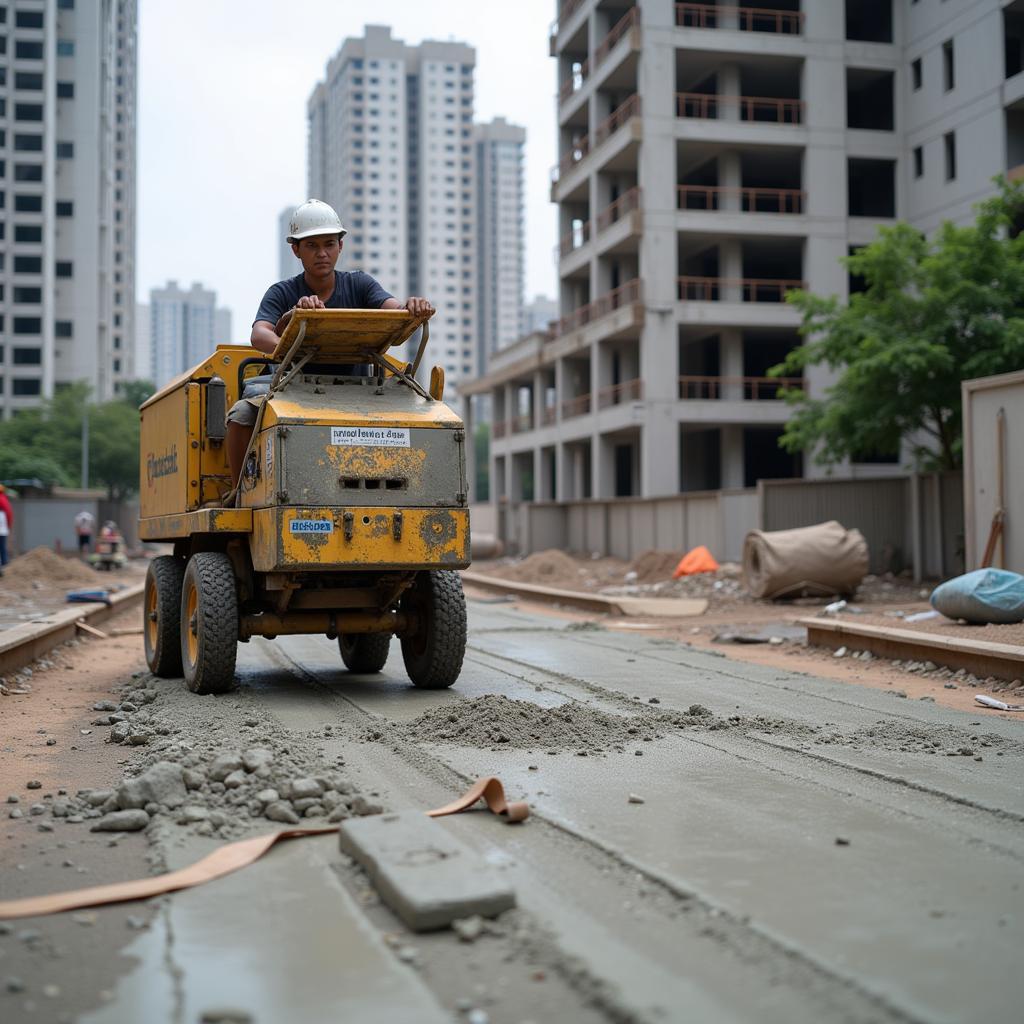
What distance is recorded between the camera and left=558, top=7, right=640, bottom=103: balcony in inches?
1763

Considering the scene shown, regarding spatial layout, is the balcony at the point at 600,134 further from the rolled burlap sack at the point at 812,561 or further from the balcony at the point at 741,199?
the rolled burlap sack at the point at 812,561

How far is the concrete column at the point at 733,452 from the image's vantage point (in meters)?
45.0

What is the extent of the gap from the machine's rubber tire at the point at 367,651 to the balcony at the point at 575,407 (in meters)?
39.5

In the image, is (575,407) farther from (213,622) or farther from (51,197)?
(51,197)

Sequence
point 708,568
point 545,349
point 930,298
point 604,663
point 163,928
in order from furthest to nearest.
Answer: point 545,349, point 708,568, point 930,298, point 604,663, point 163,928

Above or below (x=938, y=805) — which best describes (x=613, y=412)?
above

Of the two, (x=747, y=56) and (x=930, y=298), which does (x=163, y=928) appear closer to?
(x=930, y=298)

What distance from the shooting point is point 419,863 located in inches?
169

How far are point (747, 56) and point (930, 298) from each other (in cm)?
2354

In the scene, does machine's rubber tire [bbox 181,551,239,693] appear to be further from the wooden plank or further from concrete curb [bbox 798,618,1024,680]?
concrete curb [bbox 798,618,1024,680]

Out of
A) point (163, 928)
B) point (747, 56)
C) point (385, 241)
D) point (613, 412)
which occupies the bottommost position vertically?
point (163, 928)

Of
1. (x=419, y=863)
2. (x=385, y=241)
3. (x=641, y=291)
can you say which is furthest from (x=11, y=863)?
(x=385, y=241)

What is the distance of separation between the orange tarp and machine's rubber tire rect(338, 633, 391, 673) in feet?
56.7

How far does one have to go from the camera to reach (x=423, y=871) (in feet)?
13.8
